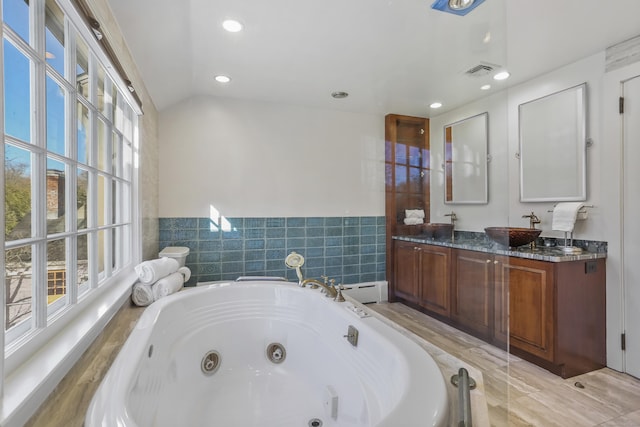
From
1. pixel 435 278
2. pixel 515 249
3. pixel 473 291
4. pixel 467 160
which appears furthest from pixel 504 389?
pixel 467 160

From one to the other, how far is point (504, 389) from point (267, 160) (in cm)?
257

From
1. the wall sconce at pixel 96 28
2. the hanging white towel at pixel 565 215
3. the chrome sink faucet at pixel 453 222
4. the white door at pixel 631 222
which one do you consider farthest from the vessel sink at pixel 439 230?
the wall sconce at pixel 96 28

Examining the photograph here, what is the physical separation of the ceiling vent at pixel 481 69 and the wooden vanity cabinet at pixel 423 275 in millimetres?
1453

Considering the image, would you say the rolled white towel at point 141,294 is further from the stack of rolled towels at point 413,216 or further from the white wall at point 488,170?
the white wall at point 488,170

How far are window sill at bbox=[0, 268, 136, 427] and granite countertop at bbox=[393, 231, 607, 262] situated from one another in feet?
8.31

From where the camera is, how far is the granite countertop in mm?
2113

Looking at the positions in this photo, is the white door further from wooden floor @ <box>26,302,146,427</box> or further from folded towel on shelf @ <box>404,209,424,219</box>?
wooden floor @ <box>26,302,146,427</box>

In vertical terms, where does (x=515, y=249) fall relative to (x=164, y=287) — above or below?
above

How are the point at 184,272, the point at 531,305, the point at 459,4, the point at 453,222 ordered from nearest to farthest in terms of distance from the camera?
the point at 459,4 < the point at 531,305 < the point at 184,272 < the point at 453,222

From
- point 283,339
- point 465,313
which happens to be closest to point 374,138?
point 465,313

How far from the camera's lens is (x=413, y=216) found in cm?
303

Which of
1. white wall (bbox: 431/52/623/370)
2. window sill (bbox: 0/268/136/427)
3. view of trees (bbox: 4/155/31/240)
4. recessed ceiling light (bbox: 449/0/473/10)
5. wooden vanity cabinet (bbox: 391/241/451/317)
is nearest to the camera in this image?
window sill (bbox: 0/268/136/427)

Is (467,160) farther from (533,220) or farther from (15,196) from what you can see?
(15,196)

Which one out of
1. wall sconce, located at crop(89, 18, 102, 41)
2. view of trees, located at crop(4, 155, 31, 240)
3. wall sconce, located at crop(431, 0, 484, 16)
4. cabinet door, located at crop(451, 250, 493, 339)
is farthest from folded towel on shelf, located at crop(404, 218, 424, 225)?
view of trees, located at crop(4, 155, 31, 240)
